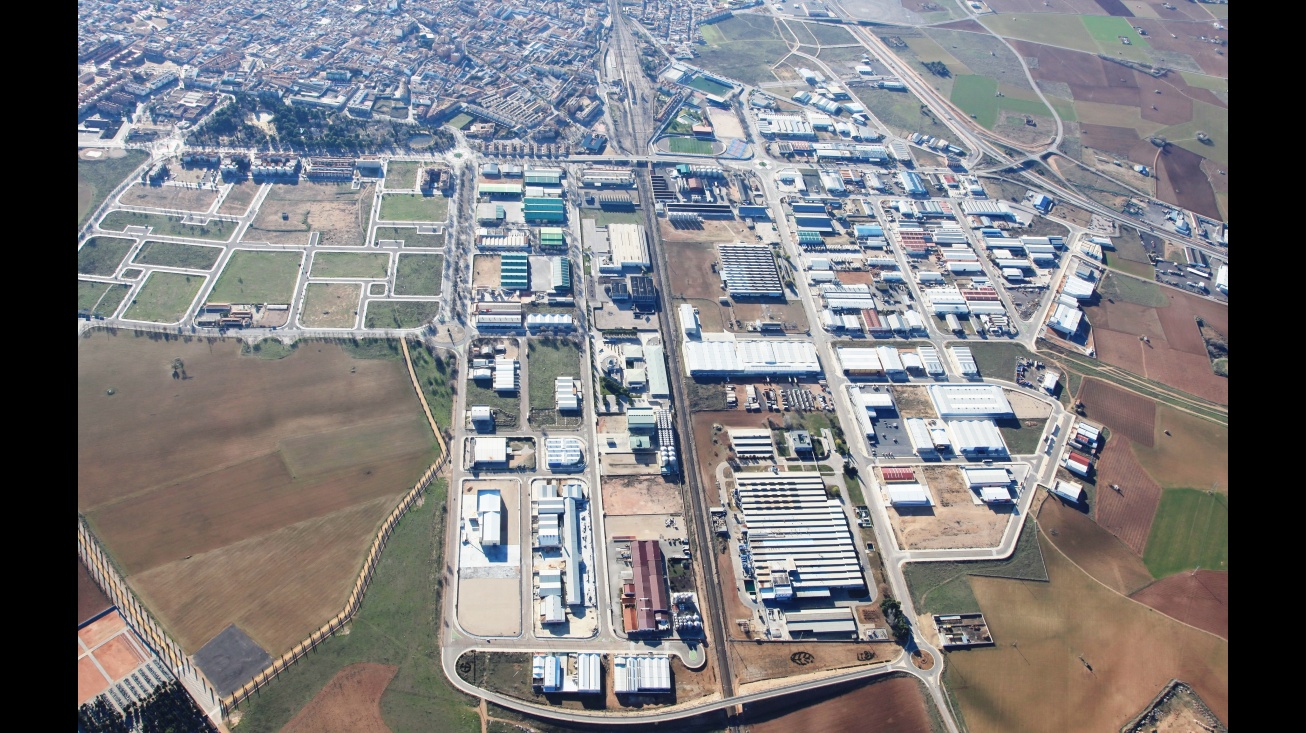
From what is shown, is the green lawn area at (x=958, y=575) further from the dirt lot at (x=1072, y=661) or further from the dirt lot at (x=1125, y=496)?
the dirt lot at (x=1125, y=496)

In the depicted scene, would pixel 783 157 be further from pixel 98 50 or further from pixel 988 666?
pixel 98 50

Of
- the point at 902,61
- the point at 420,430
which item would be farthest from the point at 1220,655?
the point at 902,61

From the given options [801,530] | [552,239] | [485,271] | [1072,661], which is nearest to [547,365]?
[485,271]

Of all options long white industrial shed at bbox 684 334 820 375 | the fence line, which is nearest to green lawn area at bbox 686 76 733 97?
long white industrial shed at bbox 684 334 820 375

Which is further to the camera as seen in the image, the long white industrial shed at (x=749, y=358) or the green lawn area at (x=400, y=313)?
the green lawn area at (x=400, y=313)

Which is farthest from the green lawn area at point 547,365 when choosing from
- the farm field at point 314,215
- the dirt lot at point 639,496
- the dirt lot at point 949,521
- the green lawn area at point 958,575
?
the green lawn area at point 958,575

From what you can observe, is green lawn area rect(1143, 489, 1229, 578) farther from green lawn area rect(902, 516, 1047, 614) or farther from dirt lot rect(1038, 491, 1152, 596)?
green lawn area rect(902, 516, 1047, 614)

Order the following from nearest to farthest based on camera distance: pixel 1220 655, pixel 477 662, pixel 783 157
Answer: pixel 477 662 → pixel 1220 655 → pixel 783 157

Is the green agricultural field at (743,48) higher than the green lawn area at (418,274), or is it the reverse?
the green agricultural field at (743,48)
